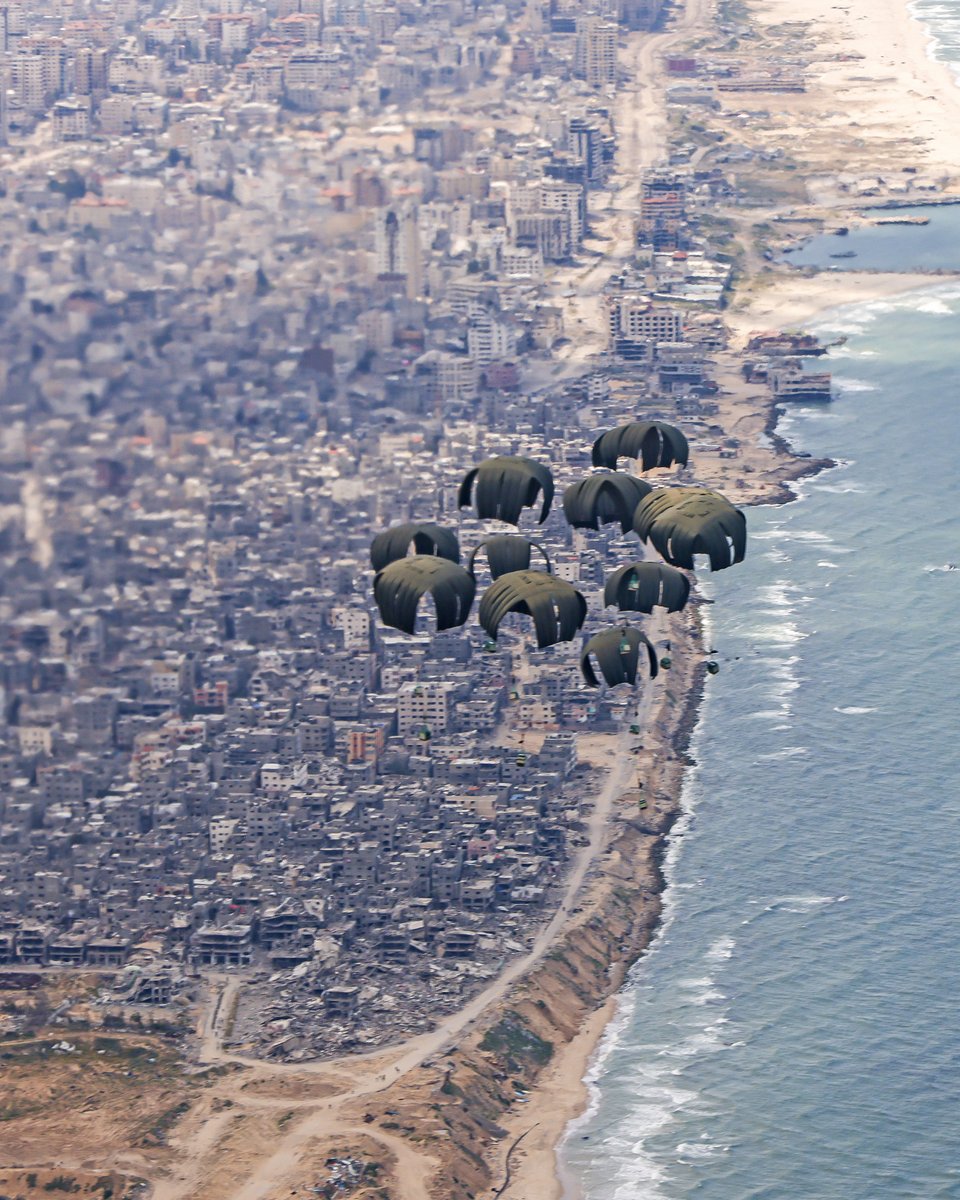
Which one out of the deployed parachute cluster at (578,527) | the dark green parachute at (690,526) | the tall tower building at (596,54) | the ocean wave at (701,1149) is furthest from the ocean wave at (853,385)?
the dark green parachute at (690,526)

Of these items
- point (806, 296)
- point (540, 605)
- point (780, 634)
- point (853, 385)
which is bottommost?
point (780, 634)

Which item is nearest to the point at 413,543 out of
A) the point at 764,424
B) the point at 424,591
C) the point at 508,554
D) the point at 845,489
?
the point at 508,554

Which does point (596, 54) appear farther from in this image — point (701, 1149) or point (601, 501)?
point (601, 501)

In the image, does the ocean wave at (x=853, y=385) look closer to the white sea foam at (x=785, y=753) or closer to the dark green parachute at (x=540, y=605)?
the white sea foam at (x=785, y=753)

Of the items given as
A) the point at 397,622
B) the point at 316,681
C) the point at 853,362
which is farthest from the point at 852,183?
the point at 397,622

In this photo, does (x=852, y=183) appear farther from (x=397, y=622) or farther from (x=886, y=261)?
(x=397, y=622)

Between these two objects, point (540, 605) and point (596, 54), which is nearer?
point (540, 605)
